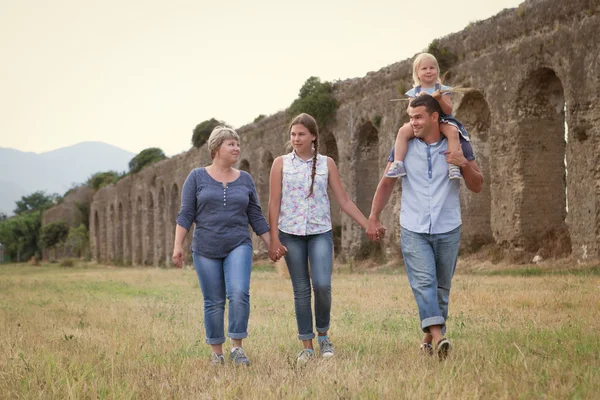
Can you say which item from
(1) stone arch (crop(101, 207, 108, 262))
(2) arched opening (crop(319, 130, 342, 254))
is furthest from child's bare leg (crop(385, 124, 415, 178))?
(1) stone arch (crop(101, 207, 108, 262))

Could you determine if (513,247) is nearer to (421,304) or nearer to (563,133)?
(563,133)

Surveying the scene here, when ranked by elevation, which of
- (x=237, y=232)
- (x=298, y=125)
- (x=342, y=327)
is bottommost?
(x=342, y=327)

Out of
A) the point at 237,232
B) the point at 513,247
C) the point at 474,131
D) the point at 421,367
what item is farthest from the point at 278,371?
the point at 474,131

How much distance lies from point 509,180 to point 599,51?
3.49 meters

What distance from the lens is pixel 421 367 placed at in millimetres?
4566

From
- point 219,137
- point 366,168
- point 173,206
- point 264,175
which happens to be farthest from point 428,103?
point 173,206

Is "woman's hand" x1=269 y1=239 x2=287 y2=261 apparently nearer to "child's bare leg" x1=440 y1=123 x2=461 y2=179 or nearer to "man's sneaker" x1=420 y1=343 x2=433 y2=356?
"man's sneaker" x1=420 y1=343 x2=433 y2=356

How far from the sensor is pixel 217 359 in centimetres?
532

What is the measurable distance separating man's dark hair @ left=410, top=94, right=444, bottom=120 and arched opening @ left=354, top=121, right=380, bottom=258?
17.4 metres

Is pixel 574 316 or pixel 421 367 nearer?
pixel 421 367

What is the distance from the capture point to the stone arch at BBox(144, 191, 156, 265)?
152ft

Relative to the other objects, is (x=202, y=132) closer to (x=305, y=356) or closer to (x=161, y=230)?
(x=161, y=230)

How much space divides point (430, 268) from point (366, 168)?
17873mm

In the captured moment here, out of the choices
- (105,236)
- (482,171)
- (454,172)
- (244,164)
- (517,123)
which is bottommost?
(105,236)
